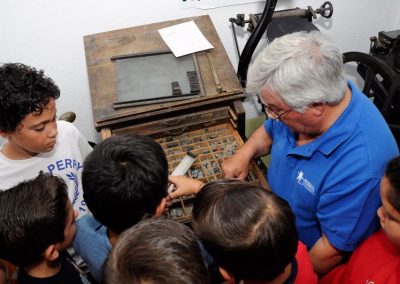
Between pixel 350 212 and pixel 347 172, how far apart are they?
12 cm

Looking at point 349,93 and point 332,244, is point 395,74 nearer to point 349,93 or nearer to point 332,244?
point 349,93

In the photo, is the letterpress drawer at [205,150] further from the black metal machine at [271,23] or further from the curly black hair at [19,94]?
the black metal machine at [271,23]

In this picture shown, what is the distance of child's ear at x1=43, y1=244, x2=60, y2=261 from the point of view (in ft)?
2.85

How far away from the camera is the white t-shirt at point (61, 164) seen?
116cm

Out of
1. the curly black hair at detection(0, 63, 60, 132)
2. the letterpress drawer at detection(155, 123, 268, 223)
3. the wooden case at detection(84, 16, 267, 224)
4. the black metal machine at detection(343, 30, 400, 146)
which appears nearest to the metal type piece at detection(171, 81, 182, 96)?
the wooden case at detection(84, 16, 267, 224)

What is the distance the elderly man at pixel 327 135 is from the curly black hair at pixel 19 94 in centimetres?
69

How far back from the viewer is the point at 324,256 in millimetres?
1068

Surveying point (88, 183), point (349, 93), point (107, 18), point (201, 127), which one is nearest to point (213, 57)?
point (201, 127)

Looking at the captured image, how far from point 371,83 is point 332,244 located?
3.60 feet

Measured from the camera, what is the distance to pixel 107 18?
196cm

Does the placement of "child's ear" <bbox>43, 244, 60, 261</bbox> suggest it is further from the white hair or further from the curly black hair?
the white hair

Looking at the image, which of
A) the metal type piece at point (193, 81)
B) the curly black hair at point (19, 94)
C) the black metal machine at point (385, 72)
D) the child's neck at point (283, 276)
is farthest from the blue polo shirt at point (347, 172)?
the curly black hair at point (19, 94)

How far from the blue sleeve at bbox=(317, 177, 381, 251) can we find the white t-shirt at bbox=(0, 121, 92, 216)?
89 centimetres

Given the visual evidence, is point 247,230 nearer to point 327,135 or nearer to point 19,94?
point 327,135
